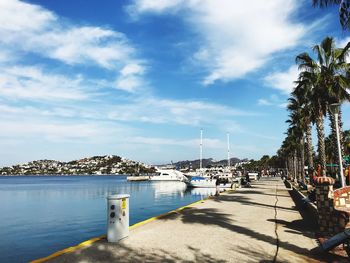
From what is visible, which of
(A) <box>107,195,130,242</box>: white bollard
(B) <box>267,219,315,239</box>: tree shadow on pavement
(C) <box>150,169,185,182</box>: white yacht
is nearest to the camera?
(A) <box>107,195,130,242</box>: white bollard

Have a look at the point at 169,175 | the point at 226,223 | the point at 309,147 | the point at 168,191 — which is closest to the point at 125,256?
the point at 226,223

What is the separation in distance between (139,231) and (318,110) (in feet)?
61.9

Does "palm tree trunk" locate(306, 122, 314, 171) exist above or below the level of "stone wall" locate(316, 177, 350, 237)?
above

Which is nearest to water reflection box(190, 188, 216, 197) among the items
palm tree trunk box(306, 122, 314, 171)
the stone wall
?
palm tree trunk box(306, 122, 314, 171)

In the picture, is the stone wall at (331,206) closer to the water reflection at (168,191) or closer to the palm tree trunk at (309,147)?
the palm tree trunk at (309,147)

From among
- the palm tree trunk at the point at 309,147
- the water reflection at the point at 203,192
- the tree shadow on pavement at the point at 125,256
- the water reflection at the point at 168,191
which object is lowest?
the water reflection at the point at 168,191

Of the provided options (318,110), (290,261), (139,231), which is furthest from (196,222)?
(318,110)

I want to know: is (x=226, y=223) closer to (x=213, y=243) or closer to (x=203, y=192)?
(x=213, y=243)

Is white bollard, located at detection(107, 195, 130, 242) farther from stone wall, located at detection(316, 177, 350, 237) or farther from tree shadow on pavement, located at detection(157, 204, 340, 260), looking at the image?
stone wall, located at detection(316, 177, 350, 237)

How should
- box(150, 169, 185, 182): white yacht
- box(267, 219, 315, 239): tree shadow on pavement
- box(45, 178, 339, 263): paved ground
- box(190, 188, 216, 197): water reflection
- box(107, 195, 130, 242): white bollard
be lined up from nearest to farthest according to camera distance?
box(45, 178, 339, 263): paved ground, box(107, 195, 130, 242): white bollard, box(267, 219, 315, 239): tree shadow on pavement, box(190, 188, 216, 197): water reflection, box(150, 169, 185, 182): white yacht

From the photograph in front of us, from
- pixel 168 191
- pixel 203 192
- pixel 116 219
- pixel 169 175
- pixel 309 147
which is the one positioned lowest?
pixel 168 191

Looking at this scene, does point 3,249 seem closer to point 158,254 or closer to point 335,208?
point 158,254

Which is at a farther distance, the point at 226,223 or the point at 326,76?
the point at 326,76

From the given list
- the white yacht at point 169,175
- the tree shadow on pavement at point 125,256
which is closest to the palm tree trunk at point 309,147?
the tree shadow on pavement at point 125,256
